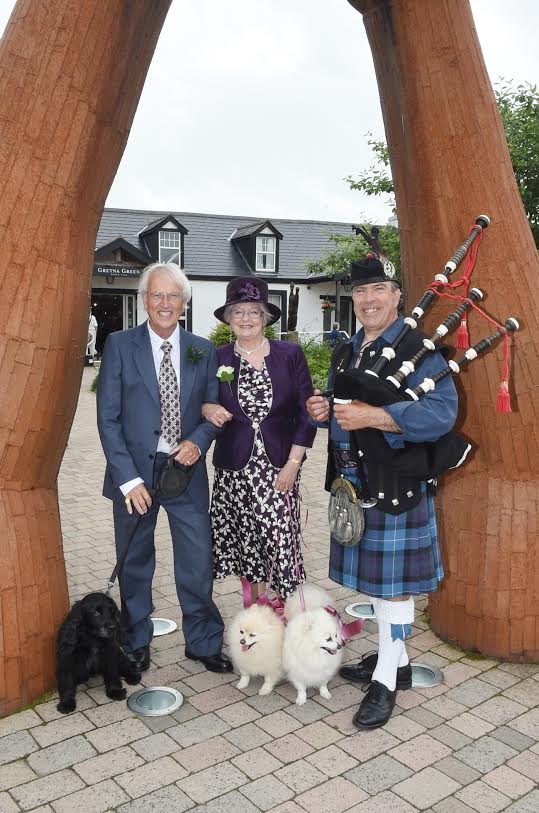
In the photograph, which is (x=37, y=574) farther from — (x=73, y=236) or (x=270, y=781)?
(x=73, y=236)

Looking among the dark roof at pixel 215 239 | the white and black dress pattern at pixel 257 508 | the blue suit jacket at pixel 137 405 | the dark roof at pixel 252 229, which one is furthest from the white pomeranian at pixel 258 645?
the dark roof at pixel 252 229

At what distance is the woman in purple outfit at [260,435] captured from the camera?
3631 millimetres

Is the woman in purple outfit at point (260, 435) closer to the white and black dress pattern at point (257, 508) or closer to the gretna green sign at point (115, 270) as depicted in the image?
the white and black dress pattern at point (257, 508)

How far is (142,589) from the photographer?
3748 millimetres

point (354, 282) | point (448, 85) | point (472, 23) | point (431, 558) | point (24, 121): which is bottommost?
point (431, 558)

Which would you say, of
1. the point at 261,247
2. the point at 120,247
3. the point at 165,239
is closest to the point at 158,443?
the point at 120,247

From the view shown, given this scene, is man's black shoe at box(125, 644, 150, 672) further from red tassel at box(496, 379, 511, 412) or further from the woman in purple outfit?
red tassel at box(496, 379, 511, 412)

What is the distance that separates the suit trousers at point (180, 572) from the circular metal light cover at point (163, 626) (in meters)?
0.36

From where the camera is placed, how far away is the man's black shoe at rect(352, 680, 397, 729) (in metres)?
3.15

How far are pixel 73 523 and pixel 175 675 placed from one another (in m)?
3.25

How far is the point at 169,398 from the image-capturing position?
3.57 meters

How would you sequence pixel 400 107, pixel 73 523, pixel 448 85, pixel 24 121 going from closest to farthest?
pixel 24 121 < pixel 448 85 < pixel 400 107 < pixel 73 523

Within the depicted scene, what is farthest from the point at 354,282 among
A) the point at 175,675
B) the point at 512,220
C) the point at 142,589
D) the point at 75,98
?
the point at 175,675

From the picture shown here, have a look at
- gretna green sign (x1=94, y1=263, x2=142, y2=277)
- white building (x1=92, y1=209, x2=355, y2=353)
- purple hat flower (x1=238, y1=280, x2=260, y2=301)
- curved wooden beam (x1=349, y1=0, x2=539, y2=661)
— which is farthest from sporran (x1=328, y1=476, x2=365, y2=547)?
gretna green sign (x1=94, y1=263, x2=142, y2=277)
